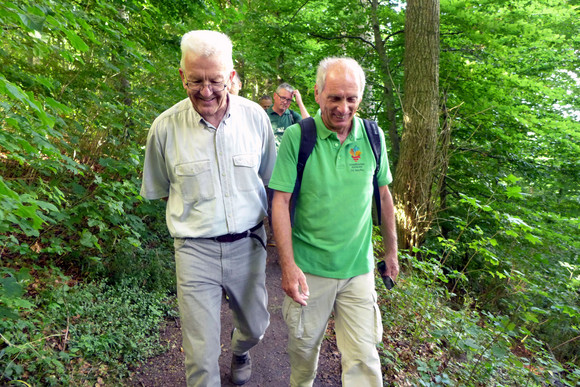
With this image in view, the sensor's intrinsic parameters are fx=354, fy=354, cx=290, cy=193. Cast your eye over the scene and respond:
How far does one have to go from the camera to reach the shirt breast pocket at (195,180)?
2436 millimetres

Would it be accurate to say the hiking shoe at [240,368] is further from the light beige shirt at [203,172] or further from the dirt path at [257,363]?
the light beige shirt at [203,172]

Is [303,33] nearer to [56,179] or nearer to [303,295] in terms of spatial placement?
[56,179]

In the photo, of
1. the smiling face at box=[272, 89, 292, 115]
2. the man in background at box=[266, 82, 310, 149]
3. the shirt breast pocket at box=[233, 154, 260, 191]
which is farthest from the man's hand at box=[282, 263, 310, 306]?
the smiling face at box=[272, 89, 292, 115]

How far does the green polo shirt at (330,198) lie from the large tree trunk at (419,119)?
361 cm

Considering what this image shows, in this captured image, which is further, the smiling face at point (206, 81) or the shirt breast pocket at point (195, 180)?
the shirt breast pocket at point (195, 180)

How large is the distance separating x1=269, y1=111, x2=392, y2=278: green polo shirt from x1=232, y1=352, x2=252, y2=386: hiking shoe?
4.33 ft

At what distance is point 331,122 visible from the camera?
2.34 m

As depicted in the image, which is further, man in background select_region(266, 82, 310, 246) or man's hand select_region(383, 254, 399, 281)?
man in background select_region(266, 82, 310, 246)

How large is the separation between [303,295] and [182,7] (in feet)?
15.1

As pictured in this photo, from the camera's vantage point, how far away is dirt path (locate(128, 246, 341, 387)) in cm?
327

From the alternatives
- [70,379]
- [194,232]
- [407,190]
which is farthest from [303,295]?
[407,190]

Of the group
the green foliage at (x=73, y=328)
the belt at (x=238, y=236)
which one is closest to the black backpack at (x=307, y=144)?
the belt at (x=238, y=236)

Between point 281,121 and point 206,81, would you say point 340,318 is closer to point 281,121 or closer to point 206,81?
point 206,81

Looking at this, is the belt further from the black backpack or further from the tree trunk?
the tree trunk
